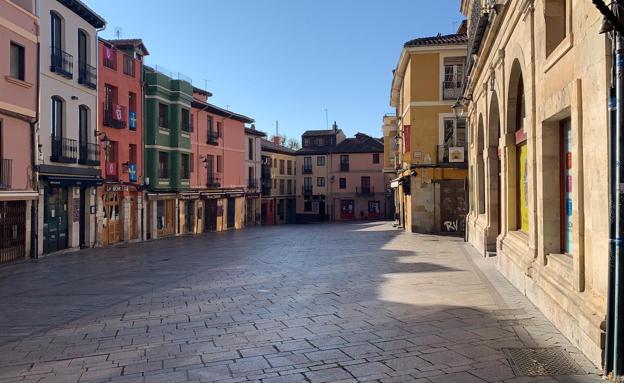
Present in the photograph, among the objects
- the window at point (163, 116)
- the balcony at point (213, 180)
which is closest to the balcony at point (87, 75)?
the window at point (163, 116)

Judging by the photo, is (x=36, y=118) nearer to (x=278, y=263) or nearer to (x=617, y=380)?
(x=278, y=263)

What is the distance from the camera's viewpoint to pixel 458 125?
2648 cm

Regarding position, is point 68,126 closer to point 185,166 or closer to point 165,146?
point 165,146

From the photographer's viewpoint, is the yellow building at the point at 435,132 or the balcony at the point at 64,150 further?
the yellow building at the point at 435,132

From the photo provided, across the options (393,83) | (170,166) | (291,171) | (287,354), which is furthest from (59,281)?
(291,171)

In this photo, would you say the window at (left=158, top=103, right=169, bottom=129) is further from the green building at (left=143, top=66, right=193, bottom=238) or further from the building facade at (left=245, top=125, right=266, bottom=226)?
the building facade at (left=245, top=125, right=266, bottom=226)

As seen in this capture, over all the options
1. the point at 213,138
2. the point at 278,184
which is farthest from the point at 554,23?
the point at 278,184

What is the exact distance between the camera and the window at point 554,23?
8.06m

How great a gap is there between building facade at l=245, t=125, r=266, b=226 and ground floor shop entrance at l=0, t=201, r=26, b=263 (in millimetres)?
28421

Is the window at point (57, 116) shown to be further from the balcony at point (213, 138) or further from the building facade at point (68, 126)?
the balcony at point (213, 138)

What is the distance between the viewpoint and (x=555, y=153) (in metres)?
8.03

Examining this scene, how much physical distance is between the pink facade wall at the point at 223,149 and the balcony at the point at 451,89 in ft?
55.5

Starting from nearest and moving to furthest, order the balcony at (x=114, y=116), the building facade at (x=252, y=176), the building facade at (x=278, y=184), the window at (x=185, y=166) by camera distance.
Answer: the balcony at (x=114, y=116) → the window at (x=185, y=166) → the building facade at (x=252, y=176) → the building facade at (x=278, y=184)

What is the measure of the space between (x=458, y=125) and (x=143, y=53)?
58.9 feet
